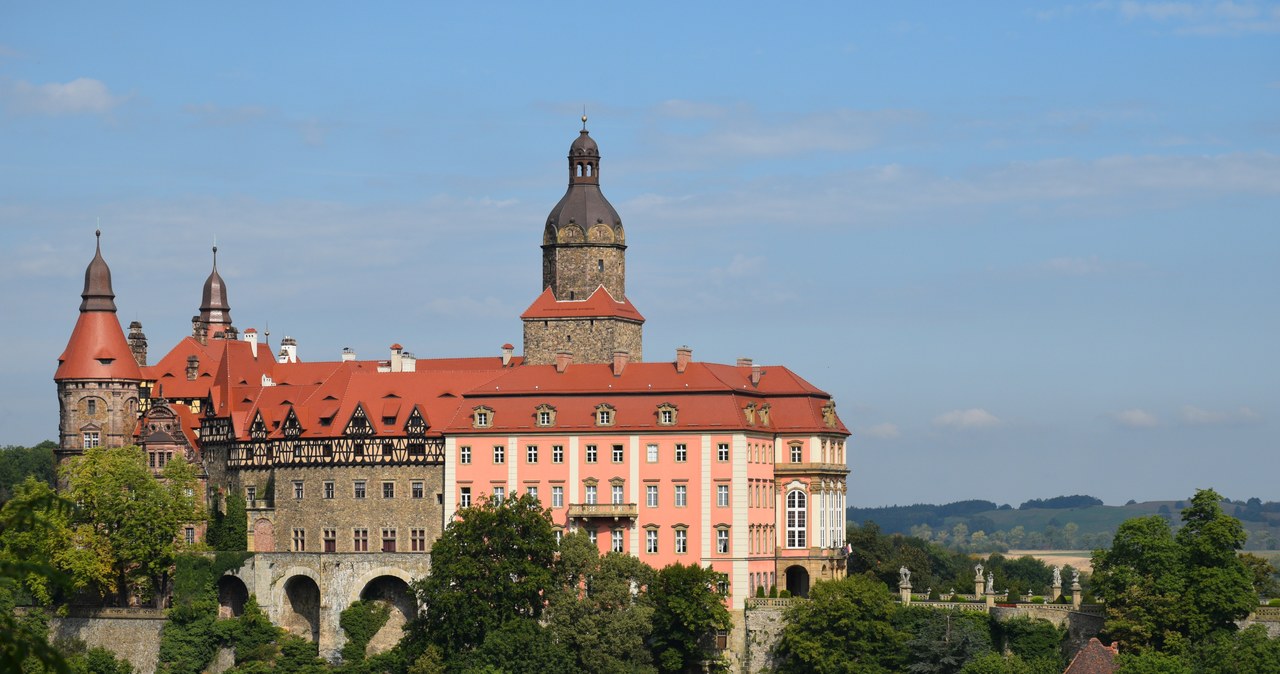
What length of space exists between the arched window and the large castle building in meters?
0.06

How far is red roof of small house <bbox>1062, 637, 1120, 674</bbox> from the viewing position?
66.5 meters

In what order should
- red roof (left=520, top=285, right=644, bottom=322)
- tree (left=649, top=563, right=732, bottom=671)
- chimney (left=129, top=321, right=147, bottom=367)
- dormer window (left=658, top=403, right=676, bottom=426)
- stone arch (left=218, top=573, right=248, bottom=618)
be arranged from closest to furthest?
tree (left=649, top=563, right=732, bottom=671)
dormer window (left=658, top=403, right=676, bottom=426)
stone arch (left=218, top=573, right=248, bottom=618)
red roof (left=520, top=285, right=644, bottom=322)
chimney (left=129, top=321, right=147, bottom=367)

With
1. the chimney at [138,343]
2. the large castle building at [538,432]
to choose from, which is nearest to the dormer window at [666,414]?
the large castle building at [538,432]

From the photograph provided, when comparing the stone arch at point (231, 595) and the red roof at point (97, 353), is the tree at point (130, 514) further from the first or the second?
the red roof at point (97, 353)

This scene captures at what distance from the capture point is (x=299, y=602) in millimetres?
86750

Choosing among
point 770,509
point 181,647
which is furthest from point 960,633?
Result: point 181,647

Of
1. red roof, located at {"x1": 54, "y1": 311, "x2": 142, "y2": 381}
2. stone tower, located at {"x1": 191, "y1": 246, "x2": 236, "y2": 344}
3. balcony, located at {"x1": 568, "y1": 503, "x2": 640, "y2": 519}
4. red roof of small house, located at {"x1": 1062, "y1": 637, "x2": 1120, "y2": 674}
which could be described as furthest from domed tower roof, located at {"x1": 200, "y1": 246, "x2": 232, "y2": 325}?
red roof of small house, located at {"x1": 1062, "y1": 637, "x2": 1120, "y2": 674}

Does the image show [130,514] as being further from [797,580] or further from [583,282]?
[797,580]

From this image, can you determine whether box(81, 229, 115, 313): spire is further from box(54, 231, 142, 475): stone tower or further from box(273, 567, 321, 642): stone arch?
box(273, 567, 321, 642): stone arch

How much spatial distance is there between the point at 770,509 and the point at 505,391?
12.7 metres

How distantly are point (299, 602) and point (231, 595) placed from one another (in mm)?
3275

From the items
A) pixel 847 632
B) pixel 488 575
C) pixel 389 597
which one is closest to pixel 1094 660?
pixel 847 632

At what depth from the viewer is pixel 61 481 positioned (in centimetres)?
9194

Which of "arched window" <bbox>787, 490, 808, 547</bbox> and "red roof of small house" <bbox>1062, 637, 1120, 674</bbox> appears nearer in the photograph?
"red roof of small house" <bbox>1062, 637, 1120, 674</bbox>
